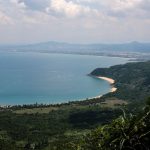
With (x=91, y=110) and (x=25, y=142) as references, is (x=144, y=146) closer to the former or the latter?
(x=25, y=142)

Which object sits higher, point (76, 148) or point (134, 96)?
point (76, 148)

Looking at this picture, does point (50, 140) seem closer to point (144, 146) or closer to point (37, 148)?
point (37, 148)

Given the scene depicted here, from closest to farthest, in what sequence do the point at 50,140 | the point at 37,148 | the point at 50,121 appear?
1. the point at 37,148
2. the point at 50,140
3. the point at 50,121

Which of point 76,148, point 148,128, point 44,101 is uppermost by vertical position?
→ point 148,128

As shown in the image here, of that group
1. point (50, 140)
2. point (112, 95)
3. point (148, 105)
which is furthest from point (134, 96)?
point (148, 105)

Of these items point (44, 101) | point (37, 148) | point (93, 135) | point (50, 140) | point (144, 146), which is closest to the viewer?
point (144, 146)

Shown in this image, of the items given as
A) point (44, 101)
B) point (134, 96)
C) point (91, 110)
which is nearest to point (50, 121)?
point (91, 110)

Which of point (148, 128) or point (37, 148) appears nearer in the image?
point (148, 128)

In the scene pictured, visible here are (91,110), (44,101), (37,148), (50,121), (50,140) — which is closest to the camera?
(37,148)

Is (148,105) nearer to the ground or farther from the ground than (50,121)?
farther from the ground
